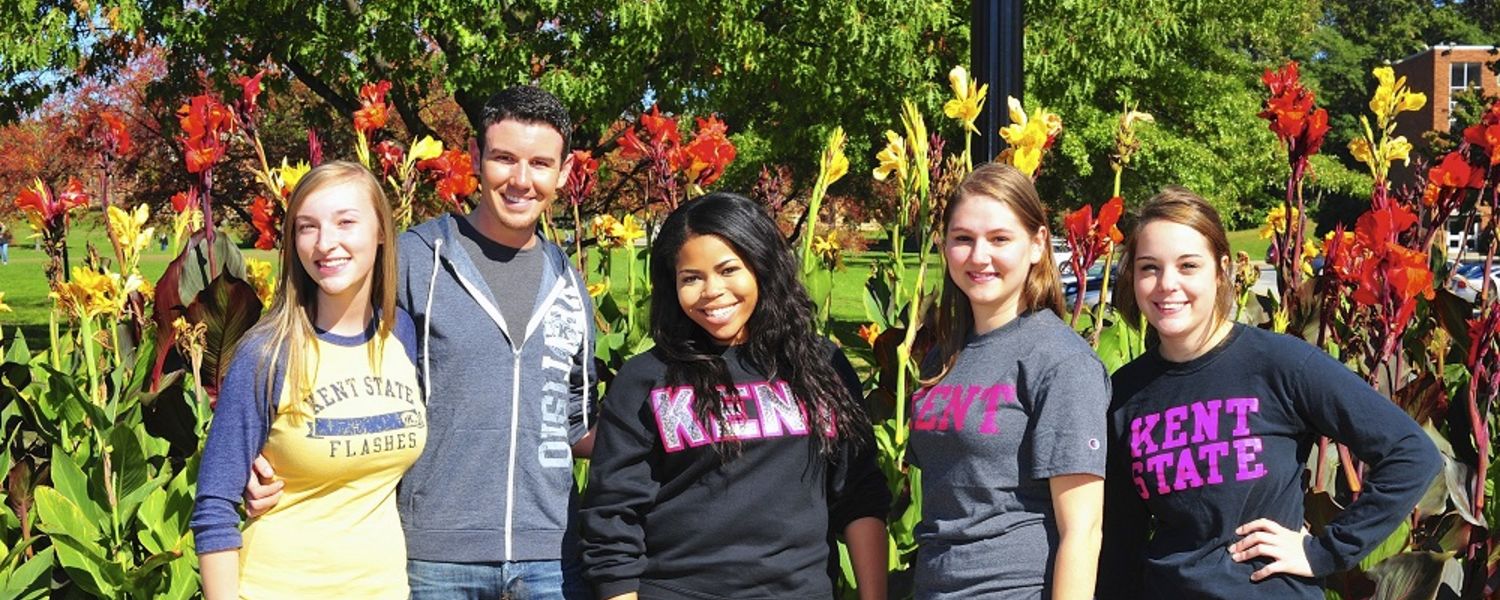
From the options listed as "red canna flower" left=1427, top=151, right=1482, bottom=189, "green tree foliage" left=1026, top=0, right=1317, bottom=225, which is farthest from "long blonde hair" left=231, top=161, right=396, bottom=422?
"green tree foliage" left=1026, top=0, right=1317, bottom=225

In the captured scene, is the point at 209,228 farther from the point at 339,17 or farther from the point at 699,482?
the point at 339,17

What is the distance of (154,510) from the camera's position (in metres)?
3.00

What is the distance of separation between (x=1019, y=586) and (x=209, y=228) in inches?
96.5

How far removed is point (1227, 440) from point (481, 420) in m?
1.24

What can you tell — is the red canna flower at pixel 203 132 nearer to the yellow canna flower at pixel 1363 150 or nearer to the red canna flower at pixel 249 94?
the red canna flower at pixel 249 94

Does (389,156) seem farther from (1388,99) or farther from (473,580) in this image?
(1388,99)

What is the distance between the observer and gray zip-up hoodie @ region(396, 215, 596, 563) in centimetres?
232

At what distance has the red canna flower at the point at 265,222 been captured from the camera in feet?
11.8

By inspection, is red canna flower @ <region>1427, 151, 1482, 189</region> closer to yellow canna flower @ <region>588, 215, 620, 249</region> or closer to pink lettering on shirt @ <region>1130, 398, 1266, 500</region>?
pink lettering on shirt @ <region>1130, 398, 1266, 500</region>

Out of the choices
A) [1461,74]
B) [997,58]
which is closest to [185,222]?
[997,58]

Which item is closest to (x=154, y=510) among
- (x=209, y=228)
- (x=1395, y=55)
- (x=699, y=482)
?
(x=209, y=228)

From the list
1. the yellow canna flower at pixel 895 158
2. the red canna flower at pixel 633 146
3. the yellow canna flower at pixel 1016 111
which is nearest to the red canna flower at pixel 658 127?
the red canna flower at pixel 633 146

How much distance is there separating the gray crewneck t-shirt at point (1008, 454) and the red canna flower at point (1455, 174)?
1417 millimetres

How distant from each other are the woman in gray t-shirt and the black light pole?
1.11 m
